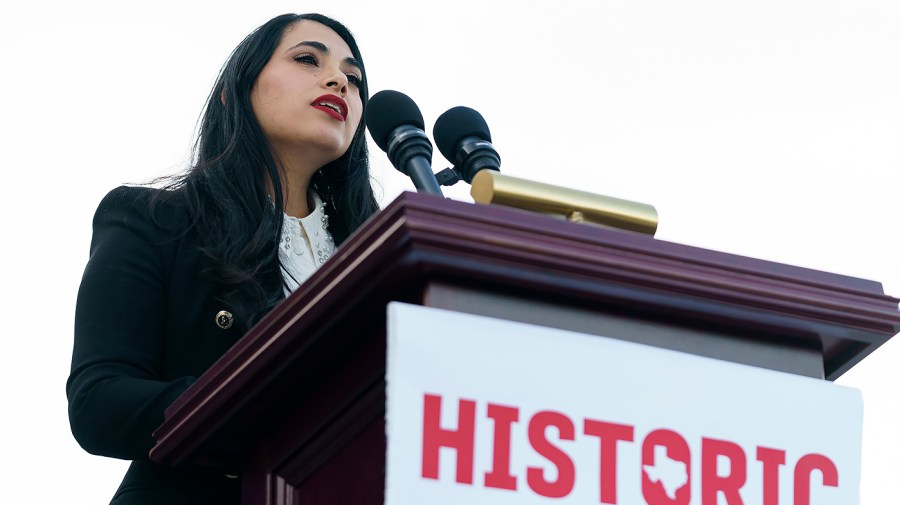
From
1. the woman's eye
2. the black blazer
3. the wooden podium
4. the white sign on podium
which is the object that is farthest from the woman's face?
the white sign on podium

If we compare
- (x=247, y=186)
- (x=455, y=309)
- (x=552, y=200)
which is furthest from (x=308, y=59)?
(x=455, y=309)

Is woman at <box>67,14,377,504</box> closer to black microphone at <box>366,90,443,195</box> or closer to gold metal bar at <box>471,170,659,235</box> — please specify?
black microphone at <box>366,90,443,195</box>

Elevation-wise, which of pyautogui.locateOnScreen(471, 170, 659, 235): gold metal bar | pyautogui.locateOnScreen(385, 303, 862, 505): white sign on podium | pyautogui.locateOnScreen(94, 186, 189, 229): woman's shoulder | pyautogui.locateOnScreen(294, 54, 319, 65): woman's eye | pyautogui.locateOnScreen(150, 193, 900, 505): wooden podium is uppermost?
pyautogui.locateOnScreen(294, 54, 319, 65): woman's eye

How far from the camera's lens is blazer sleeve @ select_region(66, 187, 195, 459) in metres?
1.73

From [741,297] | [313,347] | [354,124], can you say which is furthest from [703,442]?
[354,124]

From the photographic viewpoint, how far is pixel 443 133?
6.70ft

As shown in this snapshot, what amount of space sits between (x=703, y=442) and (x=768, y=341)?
164mm

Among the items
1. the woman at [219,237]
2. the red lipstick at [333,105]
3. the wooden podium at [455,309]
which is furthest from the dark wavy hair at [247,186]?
the wooden podium at [455,309]

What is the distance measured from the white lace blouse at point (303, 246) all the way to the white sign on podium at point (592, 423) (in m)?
0.94

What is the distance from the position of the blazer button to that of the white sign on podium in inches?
29.2

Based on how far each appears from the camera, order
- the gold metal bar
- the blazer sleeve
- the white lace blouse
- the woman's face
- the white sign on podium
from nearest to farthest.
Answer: the white sign on podium → the gold metal bar → the blazer sleeve → the white lace blouse → the woman's face

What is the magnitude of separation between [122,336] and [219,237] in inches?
11.6

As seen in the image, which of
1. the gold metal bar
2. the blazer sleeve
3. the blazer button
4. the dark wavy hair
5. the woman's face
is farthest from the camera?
the woman's face

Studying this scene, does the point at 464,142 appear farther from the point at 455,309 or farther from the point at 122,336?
the point at 455,309
